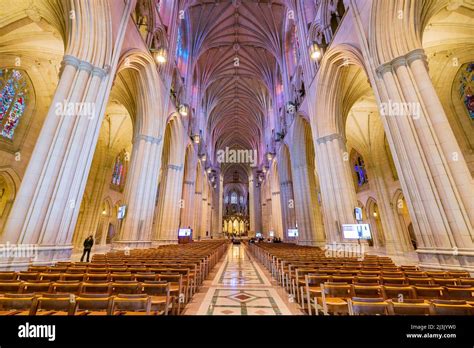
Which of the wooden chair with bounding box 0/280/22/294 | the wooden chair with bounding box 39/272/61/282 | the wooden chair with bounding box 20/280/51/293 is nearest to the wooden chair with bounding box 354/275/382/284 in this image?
Result: the wooden chair with bounding box 20/280/51/293

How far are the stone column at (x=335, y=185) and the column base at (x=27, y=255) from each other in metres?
11.1

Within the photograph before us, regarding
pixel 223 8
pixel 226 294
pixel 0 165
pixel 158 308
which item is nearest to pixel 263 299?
pixel 226 294

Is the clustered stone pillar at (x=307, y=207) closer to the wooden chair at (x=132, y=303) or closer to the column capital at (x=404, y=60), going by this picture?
the column capital at (x=404, y=60)

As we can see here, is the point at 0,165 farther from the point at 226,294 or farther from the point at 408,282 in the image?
the point at 408,282

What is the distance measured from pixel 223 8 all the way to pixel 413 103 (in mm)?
22961

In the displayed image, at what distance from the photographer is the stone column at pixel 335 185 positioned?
10.1 metres

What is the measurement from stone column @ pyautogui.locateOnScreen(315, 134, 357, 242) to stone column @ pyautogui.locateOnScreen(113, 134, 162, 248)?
9900mm

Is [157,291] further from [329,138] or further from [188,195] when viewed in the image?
[188,195]

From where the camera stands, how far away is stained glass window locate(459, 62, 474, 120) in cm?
1103

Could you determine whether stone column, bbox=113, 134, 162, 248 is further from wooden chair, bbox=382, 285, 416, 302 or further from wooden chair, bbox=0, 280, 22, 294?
wooden chair, bbox=382, 285, 416, 302

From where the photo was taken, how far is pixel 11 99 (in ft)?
38.7

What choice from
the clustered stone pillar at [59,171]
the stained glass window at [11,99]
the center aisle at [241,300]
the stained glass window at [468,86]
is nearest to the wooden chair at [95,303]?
the center aisle at [241,300]

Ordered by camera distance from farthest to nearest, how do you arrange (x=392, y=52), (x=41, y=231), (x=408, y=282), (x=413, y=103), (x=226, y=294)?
(x=392, y=52), (x=413, y=103), (x=41, y=231), (x=226, y=294), (x=408, y=282)
